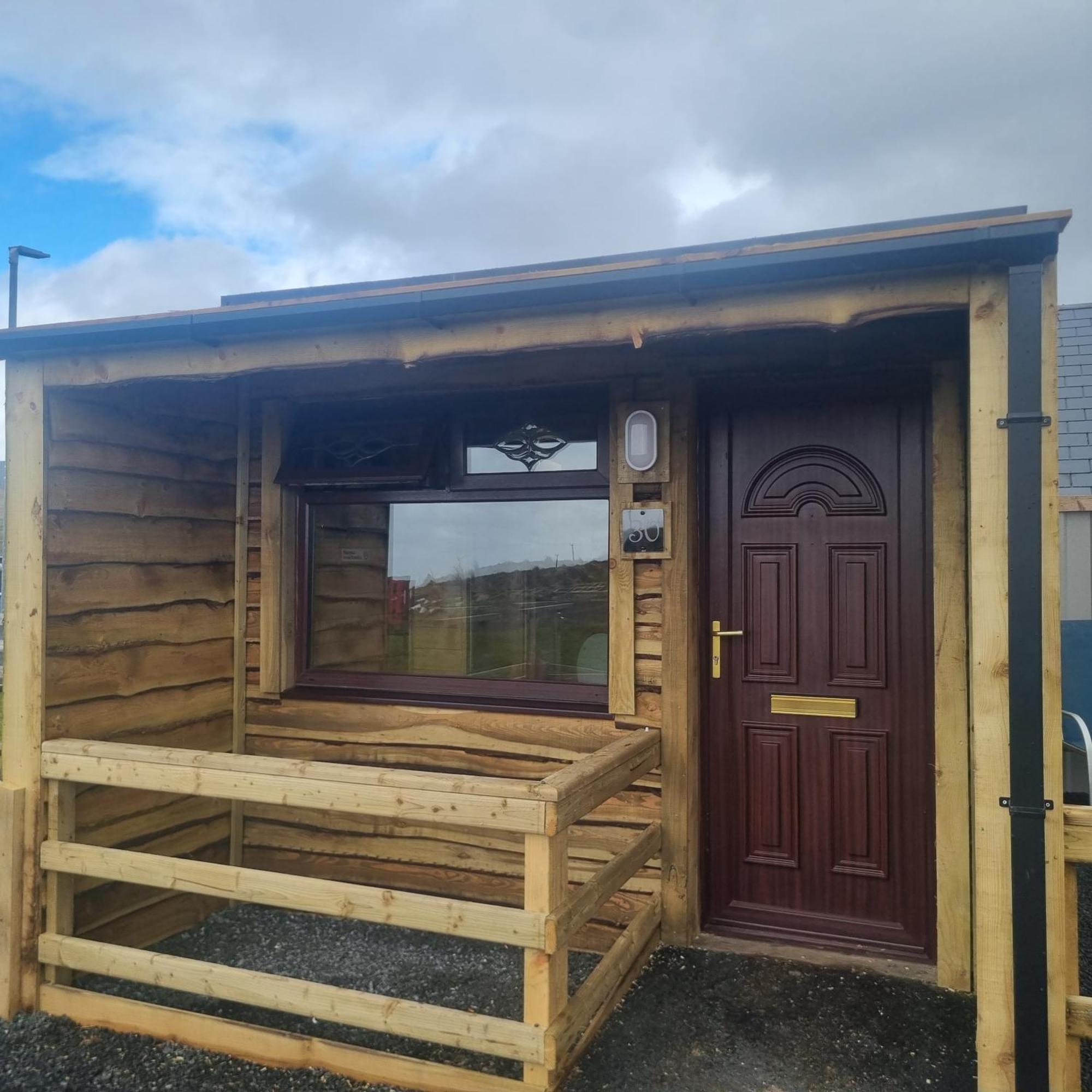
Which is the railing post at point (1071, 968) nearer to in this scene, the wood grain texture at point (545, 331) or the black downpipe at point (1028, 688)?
the black downpipe at point (1028, 688)

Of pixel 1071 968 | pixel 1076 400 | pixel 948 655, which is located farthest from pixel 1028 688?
pixel 1076 400

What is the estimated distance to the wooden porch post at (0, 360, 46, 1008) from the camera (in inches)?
114

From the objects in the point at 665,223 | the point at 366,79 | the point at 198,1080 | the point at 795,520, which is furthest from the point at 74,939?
the point at 665,223

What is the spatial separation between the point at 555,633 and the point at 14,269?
11.8ft

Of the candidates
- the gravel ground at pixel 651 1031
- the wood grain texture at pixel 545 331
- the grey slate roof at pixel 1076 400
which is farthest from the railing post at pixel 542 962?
the grey slate roof at pixel 1076 400

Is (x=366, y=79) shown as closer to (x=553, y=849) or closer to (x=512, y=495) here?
(x=512, y=495)

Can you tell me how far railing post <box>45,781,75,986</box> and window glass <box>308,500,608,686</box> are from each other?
120 centimetres

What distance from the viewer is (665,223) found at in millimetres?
39250

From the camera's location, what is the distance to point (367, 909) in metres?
2.43

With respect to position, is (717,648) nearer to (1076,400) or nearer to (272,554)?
(272,554)

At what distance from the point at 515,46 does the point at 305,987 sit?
16059mm

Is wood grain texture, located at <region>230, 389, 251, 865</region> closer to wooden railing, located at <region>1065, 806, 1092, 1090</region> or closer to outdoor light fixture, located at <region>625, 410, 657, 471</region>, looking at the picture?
outdoor light fixture, located at <region>625, 410, 657, 471</region>

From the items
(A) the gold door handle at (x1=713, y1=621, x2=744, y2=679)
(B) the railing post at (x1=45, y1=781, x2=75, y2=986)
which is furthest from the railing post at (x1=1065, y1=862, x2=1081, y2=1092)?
(B) the railing post at (x1=45, y1=781, x2=75, y2=986)

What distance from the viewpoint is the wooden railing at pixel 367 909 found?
2227mm
